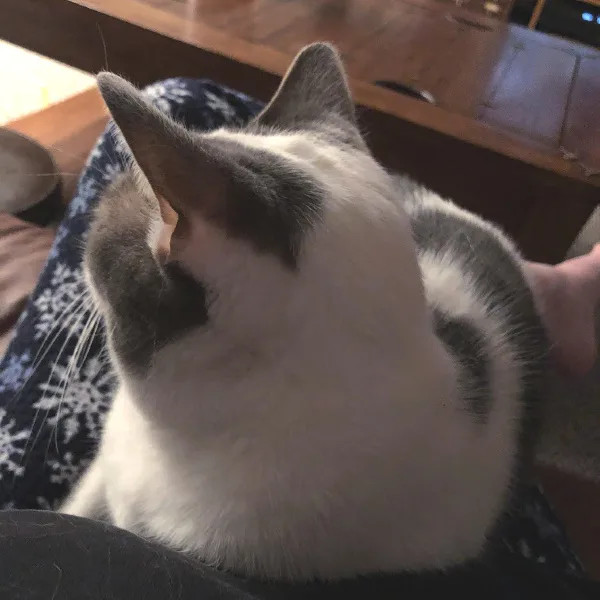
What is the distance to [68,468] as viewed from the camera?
0.83m

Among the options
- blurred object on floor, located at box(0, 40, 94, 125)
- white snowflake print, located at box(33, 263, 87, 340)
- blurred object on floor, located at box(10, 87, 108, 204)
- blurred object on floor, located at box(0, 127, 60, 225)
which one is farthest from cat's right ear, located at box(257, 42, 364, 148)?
blurred object on floor, located at box(0, 40, 94, 125)

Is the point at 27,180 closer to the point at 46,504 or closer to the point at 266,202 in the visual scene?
the point at 46,504

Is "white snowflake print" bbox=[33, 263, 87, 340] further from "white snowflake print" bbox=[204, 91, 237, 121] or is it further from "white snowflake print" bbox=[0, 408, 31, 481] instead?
"white snowflake print" bbox=[204, 91, 237, 121]

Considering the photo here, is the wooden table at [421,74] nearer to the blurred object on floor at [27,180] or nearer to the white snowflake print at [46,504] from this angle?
the blurred object on floor at [27,180]

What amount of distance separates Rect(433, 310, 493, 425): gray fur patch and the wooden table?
0.40 metres

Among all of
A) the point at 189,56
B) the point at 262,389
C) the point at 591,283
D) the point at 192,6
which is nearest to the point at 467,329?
the point at 262,389

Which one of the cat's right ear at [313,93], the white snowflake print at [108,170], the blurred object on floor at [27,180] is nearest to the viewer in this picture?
the cat's right ear at [313,93]

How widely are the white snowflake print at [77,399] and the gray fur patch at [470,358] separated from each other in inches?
16.9

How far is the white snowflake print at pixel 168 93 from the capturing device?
98 centimetres

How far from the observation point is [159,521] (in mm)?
630

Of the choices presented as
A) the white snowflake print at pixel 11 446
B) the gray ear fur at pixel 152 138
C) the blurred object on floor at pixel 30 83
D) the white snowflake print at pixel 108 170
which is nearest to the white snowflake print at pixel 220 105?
the white snowflake print at pixel 108 170

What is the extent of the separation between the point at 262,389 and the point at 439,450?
0.62ft

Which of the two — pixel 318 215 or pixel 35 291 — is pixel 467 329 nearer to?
pixel 318 215

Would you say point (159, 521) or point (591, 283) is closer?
point (159, 521)
